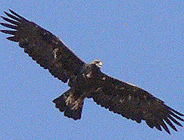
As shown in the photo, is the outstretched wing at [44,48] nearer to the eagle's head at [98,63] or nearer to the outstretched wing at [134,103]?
the eagle's head at [98,63]

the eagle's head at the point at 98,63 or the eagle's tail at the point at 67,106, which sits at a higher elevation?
the eagle's head at the point at 98,63

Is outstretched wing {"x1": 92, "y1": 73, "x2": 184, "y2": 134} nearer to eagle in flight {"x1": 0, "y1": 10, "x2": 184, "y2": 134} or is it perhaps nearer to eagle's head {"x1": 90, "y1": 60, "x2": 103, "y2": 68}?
eagle in flight {"x1": 0, "y1": 10, "x2": 184, "y2": 134}

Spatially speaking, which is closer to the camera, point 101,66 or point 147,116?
point 101,66

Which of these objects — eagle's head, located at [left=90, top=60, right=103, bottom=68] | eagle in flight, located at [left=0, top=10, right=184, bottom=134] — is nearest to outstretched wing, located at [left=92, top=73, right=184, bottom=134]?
eagle in flight, located at [left=0, top=10, right=184, bottom=134]

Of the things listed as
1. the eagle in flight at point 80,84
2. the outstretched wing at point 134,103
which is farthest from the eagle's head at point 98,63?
the outstretched wing at point 134,103

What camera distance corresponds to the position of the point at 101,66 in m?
18.4

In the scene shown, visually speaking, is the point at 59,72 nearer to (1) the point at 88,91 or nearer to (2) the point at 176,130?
(1) the point at 88,91

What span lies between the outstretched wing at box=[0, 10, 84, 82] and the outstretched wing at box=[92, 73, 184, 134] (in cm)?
116

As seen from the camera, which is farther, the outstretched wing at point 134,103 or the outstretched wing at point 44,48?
the outstretched wing at point 134,103

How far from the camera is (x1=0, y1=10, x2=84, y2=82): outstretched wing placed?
724 inches

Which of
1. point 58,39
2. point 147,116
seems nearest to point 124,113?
point 147,116

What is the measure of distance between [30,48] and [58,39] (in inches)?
34.9

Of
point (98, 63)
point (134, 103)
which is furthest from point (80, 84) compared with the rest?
point (134, 103)

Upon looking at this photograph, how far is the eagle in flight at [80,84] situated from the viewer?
18422mm
